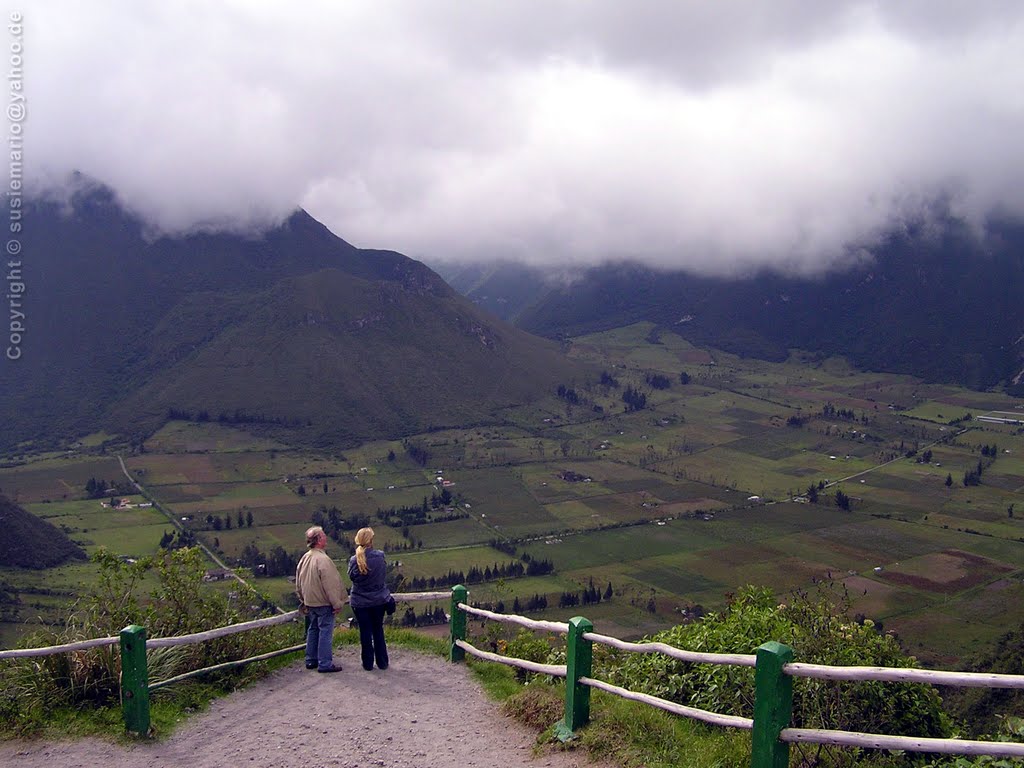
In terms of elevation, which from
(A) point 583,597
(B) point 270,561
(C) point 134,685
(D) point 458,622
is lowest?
(A) point 583,597

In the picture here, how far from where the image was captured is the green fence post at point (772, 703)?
7293 millimetres

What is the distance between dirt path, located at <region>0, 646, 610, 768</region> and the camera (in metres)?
10.0

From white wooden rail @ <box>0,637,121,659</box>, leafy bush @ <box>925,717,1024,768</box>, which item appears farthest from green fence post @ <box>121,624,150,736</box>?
leafy bush @ <box>925,717,1024,768</box>

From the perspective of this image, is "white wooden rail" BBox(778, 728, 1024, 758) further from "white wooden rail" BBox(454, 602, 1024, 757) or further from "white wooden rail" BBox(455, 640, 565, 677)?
"white wooden rail" BBox(455, 640, 565, 677)

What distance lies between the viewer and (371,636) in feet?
45.3

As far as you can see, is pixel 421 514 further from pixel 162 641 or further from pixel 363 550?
pixel 162 641

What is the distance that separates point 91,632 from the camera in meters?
12.2

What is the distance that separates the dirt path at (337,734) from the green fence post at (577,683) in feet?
1.38

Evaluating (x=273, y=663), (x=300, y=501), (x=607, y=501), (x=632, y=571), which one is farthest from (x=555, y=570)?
(x=273, y=663)

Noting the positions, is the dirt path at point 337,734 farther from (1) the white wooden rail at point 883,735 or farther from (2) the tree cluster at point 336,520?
(2) the tree cluster at point 336,520

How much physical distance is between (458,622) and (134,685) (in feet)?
18.1

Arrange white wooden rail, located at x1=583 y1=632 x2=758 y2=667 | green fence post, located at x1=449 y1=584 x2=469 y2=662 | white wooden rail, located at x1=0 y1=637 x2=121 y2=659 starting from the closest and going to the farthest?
white wooden rail, located at x1=583 y1=632 x2=758 y2=667 < white wooden rail, located at x1=0 y1=637 x2=121 y2=659 < green fence post, located at x1=449 y1=584 x2=469 y2=662

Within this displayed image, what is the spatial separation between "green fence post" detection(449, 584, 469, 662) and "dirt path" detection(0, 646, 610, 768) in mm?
893

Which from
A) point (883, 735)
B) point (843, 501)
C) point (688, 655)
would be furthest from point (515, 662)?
point (843, 501)
